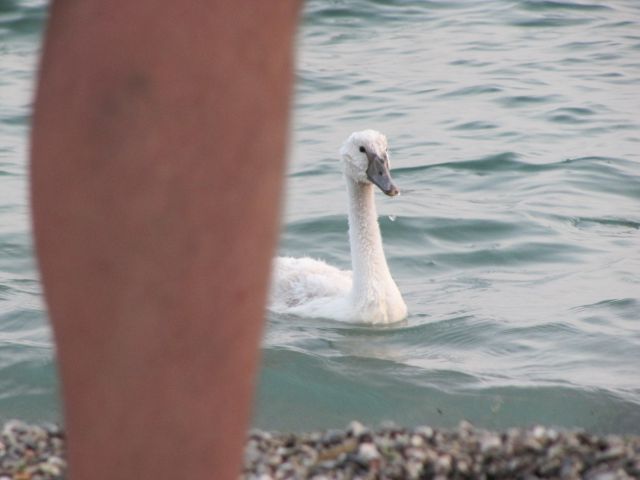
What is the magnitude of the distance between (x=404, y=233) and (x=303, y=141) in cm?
282

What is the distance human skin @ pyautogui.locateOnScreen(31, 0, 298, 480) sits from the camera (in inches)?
42.3

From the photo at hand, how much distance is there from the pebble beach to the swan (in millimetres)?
3673

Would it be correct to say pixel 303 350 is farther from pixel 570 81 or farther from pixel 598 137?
pixel 570 81

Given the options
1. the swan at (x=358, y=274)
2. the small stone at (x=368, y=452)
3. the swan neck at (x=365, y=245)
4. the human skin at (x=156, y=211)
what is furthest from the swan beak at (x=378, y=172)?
the human skin at (x=156, y=211)

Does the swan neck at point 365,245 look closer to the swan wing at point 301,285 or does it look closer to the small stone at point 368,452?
the swan wing at point 301,285

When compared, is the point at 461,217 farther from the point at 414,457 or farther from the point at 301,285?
the point at 414,457

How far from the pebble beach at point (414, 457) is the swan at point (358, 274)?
3673 millimetres

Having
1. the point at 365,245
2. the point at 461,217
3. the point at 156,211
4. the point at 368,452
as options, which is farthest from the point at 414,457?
the point at 461,217

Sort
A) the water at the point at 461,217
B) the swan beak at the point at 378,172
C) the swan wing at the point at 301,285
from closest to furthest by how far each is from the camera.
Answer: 1. the water at the point at 461,217
2. the swan beak at the point at 378,172
3. the swan wing at the point at 301,285

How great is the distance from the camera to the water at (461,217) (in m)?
6.24

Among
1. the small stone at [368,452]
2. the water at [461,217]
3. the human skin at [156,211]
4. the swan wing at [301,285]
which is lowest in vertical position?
the swan wing at [301,285]

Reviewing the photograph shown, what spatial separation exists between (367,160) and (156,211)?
7229 millimetres

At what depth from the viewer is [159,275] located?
1083mm

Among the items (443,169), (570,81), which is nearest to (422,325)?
(443,169)
